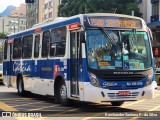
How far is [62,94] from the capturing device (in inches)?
549

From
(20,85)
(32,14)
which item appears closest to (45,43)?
(20,85)

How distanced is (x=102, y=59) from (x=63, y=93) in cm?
243

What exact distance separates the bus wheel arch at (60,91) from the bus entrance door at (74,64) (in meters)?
0.68

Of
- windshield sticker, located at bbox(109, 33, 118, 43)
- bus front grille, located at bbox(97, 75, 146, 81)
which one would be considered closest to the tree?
windshield sticker, located at bbox(109, 33, 118, 43)

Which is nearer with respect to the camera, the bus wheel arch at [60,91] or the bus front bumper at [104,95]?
the bus front bumper at [104,95]

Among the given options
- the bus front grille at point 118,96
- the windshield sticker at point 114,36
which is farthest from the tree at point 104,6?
the bus front grille at point 118,96

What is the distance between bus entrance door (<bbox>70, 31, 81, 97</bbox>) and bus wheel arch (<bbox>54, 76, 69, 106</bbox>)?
68 cm

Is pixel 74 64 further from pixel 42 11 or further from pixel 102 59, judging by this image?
pixel 42 11

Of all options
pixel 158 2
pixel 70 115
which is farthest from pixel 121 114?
pixel 158 2

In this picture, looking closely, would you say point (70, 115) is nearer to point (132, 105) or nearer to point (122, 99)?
point (122, 99)

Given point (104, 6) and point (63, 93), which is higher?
point (104, 6)

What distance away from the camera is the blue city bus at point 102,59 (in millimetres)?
11969

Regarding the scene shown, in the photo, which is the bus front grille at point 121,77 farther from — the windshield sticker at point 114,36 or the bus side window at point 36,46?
the bus side window at point 36,46

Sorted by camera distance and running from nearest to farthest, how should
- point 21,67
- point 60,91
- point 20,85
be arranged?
point 60,91, point 21,67, point 20,85
